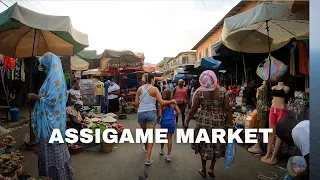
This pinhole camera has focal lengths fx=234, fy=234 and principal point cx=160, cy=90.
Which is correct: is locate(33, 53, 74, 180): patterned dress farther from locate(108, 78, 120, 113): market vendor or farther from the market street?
locate(108, 78, 120, 113): market vendor

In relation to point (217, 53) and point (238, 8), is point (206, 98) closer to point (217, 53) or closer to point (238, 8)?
point (217, 53)

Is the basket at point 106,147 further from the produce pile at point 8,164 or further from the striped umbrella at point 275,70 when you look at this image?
the striped umbrella at point 275,70

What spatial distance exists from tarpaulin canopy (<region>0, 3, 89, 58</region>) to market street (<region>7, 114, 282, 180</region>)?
274 cm

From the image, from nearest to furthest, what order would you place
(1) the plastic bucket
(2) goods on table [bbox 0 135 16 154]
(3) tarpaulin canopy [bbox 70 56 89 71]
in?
(2) goods on table [bbox 0 135 16 154] → (1) the plastic bucket → (3) tarpaulin canopy [bbox 70 56 89 71]

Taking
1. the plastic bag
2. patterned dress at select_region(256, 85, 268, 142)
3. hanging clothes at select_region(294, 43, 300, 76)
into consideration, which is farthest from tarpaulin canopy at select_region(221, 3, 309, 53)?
the plastic bag

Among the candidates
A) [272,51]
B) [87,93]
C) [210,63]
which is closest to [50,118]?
[272,51]

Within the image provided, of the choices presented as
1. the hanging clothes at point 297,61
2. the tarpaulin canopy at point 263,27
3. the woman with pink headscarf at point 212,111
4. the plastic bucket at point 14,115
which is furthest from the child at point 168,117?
the plastic bucket at point 14,115

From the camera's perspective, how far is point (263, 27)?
5.61m

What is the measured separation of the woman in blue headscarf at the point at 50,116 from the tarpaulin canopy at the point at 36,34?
5.17 ft

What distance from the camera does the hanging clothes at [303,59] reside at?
17.0ft

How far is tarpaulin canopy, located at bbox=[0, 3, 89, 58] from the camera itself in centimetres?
440

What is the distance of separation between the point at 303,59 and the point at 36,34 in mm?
6658

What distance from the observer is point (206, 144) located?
409 centimetres

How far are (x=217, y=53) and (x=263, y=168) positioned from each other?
3.97m
